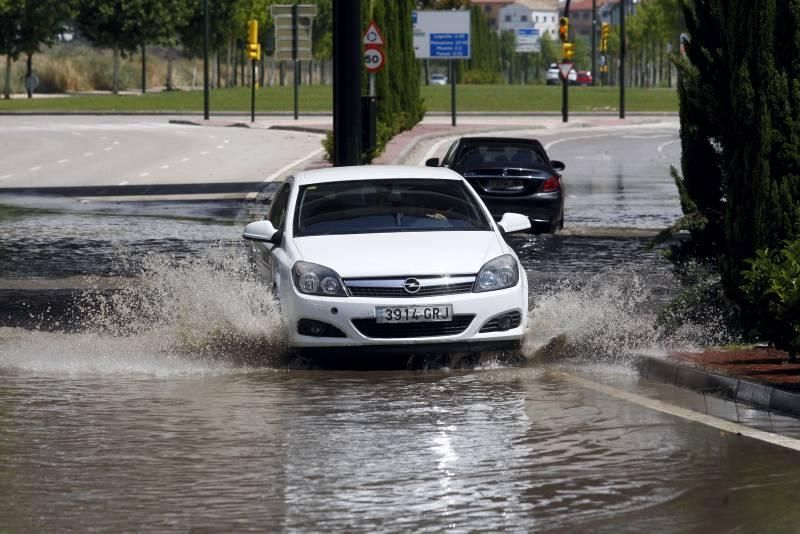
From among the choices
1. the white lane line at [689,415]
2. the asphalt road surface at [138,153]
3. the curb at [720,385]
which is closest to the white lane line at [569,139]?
the asphalt road surface at [138,153]

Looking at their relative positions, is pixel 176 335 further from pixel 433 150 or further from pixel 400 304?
pixel 433 150

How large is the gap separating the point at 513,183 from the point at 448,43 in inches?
2049

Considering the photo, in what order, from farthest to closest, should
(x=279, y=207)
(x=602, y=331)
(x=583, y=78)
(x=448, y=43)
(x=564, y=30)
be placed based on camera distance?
(x=583, y=78) → (x=564, y=30) → (x=448, y=43) → (x=279, y=207) → (x=602, y=331)

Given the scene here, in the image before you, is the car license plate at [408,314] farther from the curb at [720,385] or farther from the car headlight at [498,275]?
the curb at [720,385]

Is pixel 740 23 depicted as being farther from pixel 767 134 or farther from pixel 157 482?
pixel 157 482

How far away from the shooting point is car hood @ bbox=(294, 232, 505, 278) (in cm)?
1205

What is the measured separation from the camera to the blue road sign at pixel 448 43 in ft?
246

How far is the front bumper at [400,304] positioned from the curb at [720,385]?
98 cm

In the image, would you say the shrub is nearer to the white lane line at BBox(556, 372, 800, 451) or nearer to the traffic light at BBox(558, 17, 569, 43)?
the white lane line at BBox(556, 372, 800, 451)

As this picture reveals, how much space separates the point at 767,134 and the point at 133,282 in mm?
7775

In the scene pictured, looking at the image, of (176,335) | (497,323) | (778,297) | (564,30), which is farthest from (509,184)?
(564,30)

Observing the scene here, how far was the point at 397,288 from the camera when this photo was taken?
12.0 meters

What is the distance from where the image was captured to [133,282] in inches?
711

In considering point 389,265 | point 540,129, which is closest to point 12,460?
point 389,265
